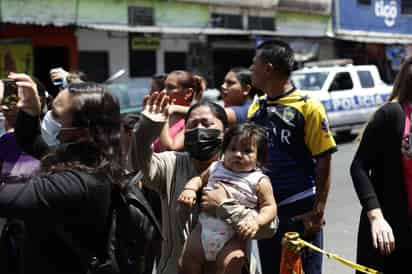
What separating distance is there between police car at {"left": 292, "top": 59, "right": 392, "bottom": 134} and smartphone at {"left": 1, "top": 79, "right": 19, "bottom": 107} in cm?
1260

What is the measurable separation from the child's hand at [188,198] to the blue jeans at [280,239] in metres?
0.75

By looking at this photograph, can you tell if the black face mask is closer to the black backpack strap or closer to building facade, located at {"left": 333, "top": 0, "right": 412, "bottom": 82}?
the black backpack strap

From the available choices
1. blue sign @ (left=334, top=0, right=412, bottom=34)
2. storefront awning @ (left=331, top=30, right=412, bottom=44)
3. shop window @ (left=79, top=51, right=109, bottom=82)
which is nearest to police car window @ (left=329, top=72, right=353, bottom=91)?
shop window @ (left=79, top=51, right=109, bottom=82)

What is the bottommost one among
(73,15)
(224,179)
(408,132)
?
(224,179)

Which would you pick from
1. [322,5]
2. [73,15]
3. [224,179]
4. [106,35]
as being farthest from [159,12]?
[224,179]

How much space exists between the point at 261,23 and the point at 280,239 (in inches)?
772

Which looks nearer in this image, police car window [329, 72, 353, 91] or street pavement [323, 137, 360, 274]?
street pavement [323, 137, 360, 274]

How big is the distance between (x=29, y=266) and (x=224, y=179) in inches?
50.0

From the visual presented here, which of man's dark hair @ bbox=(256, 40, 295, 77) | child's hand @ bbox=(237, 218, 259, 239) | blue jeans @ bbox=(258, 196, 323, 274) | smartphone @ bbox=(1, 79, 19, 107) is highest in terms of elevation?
man's dark hair @ bbox=(256, 40, 295, 77)

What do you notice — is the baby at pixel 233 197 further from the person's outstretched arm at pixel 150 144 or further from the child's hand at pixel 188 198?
the person's outstretched arm at pixel 150 144

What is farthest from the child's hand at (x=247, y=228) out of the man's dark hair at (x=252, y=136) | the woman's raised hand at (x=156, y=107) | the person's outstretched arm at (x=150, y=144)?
the woman's raised hand at (x=156, y=107)

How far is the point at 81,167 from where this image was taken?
7.60ft

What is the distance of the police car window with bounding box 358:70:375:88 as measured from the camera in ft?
53.6

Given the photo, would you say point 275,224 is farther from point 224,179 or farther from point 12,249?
point 12,249
